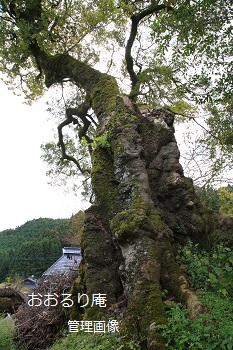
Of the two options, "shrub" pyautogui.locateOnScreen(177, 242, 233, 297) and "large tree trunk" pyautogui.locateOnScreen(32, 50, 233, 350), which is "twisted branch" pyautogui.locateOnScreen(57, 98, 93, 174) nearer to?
"large tree trunk" pyautogui.locateOnScreen(32, 50, 233, 350)

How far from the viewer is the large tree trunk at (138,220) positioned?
11.6 feet

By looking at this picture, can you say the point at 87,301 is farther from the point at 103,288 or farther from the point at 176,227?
the point at 176,227

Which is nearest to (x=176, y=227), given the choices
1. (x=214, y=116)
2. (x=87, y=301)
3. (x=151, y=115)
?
(x=87, y=301)

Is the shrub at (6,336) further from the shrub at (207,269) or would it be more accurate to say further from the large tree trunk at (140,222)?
the shrub at (207,269)

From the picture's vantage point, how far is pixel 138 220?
4.07 meters

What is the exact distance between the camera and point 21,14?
852 cm

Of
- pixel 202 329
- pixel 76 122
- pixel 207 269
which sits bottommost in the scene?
pixel 202 329

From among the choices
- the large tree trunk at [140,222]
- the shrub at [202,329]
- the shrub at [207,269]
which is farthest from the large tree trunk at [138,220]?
the shrub at [207,269]

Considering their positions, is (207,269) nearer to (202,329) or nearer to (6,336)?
(202,329)

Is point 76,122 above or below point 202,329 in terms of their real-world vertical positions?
above

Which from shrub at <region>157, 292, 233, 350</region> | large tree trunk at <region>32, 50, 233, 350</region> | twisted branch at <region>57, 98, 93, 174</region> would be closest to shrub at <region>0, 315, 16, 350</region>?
large tree trunk at <region>32, 50, 233, 350</region>

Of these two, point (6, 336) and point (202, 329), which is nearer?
point (202, 329)

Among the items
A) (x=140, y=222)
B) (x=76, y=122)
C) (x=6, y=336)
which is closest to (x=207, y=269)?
(x=140, y=222)

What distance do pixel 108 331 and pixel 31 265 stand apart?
27.7 m
